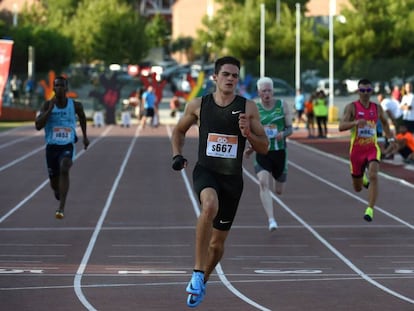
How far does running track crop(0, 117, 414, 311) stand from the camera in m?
10.5

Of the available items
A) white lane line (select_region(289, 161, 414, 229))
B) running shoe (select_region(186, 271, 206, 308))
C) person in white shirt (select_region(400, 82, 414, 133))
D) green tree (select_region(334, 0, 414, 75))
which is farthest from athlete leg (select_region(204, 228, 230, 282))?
green tree (select_region(334, 0, 414, 75))

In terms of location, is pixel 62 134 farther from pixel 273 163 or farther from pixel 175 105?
pixel 175 105

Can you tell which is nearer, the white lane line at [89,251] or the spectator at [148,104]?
the white lane line at [89,251]

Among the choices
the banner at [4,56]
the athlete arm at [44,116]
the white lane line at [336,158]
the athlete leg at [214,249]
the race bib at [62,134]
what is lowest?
the white lane line at [336,158]

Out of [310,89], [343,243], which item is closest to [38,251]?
[343,243]

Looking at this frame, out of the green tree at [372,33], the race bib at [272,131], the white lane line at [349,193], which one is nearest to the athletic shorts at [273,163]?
the race bib at [272,131]

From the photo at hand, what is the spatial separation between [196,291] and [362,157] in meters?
7.52

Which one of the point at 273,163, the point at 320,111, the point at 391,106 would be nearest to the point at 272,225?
the point at 273,163

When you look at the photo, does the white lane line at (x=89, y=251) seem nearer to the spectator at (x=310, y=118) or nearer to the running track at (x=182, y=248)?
the running track at (x=182, y=248)

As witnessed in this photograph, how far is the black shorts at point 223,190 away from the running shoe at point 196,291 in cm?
62

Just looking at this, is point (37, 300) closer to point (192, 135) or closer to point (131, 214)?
point (131, 214)

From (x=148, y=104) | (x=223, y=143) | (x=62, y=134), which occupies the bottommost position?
(x=148, y=104)

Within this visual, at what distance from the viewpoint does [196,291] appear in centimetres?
937

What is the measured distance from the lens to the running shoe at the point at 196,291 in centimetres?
935
